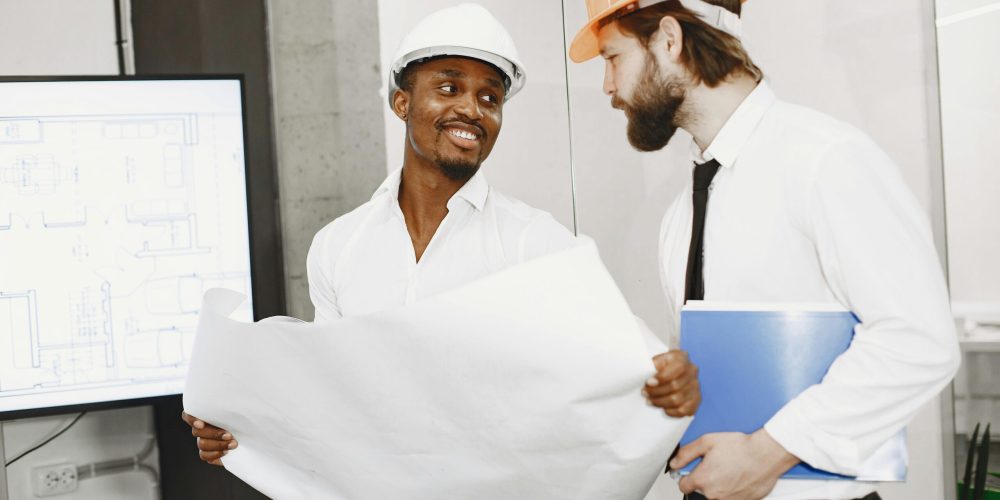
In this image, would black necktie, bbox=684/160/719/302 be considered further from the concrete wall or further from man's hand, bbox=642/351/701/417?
the concrete wall

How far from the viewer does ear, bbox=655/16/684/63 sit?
143 centimetres

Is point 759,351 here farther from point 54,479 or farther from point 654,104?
point 54,479

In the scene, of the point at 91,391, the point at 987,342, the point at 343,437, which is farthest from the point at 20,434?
the point at 987,342

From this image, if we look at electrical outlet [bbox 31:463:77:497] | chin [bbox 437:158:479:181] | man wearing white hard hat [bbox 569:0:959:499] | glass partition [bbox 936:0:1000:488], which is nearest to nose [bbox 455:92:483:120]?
chin [bbox 437:158:479:181]

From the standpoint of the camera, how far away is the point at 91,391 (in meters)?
2.19

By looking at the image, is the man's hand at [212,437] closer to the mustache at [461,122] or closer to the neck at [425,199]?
the neck at [425,199]

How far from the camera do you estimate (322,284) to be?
73.7 inches

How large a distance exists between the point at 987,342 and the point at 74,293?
2397mm

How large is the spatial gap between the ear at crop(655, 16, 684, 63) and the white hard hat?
0.40m

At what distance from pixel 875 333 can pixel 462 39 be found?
3.39ft

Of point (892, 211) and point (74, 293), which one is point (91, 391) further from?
point (892, 211)

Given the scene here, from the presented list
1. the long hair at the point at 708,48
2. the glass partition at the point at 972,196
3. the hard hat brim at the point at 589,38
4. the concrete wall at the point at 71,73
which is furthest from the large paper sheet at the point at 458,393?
the concrete wall at the point at 71,73

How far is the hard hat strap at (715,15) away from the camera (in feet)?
4.65

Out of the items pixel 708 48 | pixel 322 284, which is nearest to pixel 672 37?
pixel 708 48
